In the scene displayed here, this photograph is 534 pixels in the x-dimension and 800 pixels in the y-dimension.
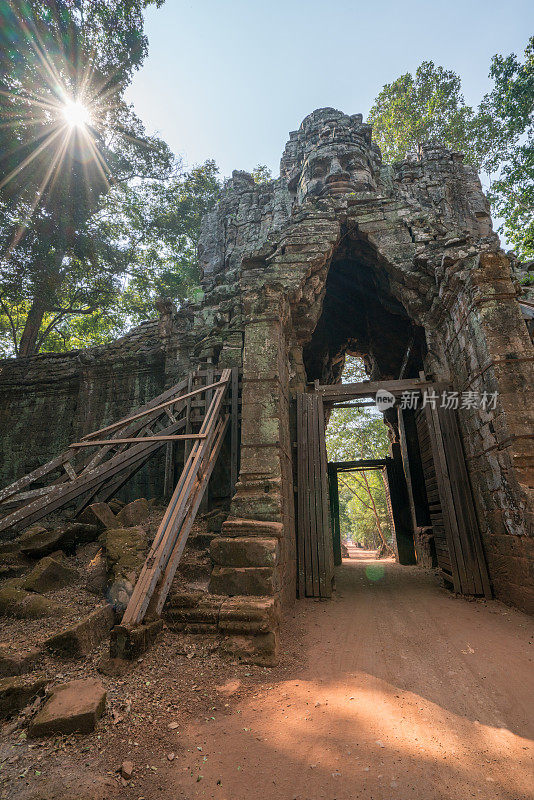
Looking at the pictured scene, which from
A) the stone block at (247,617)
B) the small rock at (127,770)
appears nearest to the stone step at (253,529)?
the stone block at (247,617)

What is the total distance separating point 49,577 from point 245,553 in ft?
7.69

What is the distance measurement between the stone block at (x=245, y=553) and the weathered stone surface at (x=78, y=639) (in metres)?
1.32

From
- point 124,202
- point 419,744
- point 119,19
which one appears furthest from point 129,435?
point 124,202

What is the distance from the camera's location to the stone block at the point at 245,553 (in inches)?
162

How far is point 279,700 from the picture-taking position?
9.28 feet

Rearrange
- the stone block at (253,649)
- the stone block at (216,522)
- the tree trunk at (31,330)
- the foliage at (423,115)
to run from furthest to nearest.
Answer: the foliage at (423,115), the tree trunk at (31,330), the stone block at (216,522), the stone block at (253,649)

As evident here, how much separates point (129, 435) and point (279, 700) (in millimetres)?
4837

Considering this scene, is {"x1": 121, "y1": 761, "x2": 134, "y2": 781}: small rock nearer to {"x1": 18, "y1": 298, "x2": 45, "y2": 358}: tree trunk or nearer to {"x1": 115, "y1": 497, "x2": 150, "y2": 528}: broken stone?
{"x1": 115, "y1": 497, "x2": 150, "y2": 528}: broken stone

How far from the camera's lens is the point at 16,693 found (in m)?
2.48

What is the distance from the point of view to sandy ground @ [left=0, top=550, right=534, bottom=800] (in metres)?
1.94

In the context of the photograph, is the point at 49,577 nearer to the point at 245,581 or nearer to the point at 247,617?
the point at 245,581

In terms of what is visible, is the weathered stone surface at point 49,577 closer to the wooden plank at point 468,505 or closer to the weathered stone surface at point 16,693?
the weathered stone surface at point 16,693

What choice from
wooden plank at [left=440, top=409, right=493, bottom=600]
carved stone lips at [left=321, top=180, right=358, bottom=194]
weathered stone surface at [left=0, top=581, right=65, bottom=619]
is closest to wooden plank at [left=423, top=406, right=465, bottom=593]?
wooden plank at [left=440, top=409, right=493, bottom=600]

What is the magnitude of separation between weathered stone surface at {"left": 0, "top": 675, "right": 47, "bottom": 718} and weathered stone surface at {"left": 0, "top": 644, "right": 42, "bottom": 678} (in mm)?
183
